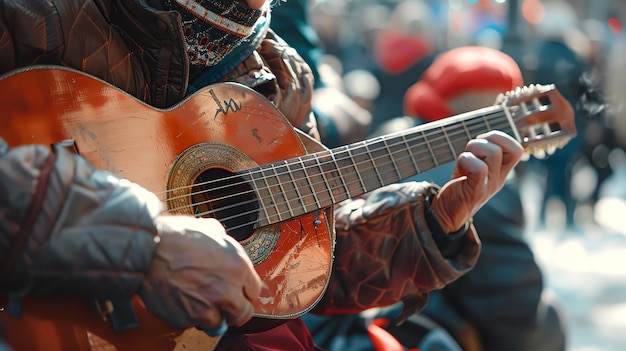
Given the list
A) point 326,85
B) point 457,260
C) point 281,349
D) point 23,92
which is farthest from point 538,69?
point 23,92

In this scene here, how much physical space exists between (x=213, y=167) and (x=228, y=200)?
8cm

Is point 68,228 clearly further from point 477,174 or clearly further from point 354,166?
point 477,174

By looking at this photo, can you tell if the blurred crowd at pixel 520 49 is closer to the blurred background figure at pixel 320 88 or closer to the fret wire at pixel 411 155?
the blurred background figure at pixel 320 88

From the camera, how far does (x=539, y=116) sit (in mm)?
2131

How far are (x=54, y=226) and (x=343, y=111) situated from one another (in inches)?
98.5

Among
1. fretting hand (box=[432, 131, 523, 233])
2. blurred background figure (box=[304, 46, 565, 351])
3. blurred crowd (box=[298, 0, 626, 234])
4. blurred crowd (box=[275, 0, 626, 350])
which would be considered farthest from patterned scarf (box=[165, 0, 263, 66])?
blurred crowd (box=[298, 0, 626, 234])

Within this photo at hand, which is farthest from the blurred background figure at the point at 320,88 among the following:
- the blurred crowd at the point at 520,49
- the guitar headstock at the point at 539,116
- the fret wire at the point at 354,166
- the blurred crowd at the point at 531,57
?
the blurred crowd at the point at 520,49

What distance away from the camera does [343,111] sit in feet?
11.5

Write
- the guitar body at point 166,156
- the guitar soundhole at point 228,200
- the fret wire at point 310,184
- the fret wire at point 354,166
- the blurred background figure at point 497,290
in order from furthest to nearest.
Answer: the blurred background figure at point 497,290
the fret wire at point 354,166
the fret wire at point 310,184
the guitar soundhole at point 228,200
the guitar body at point 166,156

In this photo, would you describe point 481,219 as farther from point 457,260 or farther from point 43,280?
point 43,280

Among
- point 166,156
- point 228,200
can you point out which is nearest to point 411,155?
point 228,200

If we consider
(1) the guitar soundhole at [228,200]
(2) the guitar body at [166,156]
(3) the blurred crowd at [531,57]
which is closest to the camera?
(2) the guitar body at [166,156]

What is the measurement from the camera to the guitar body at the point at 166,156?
4.28 ft

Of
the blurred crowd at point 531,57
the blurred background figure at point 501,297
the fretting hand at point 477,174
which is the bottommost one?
the blurred crowd at point 531,57
